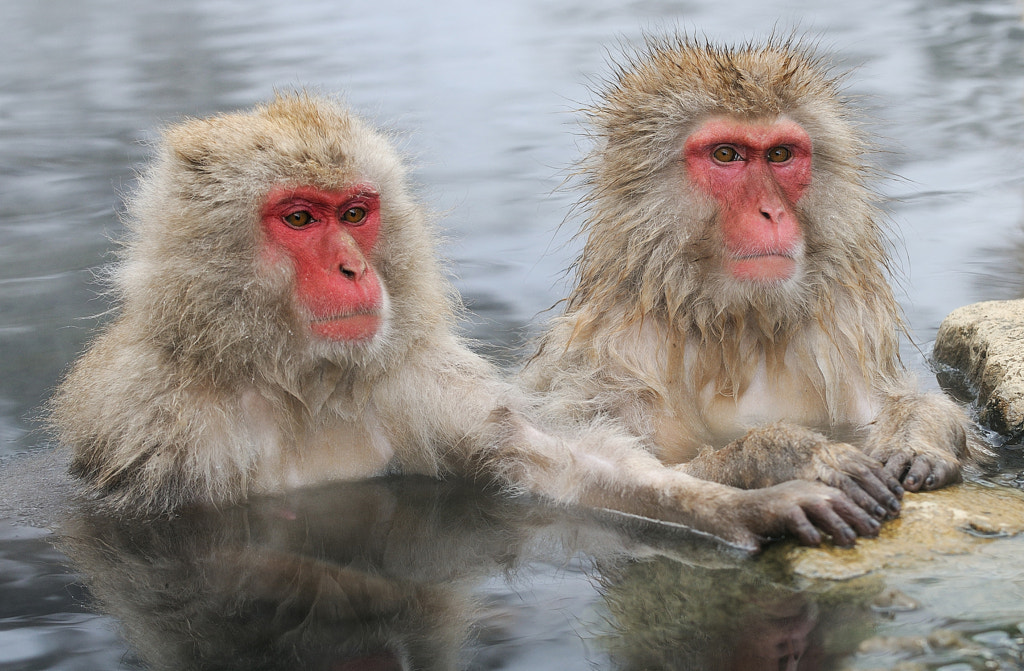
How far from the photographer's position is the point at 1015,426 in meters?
5.20

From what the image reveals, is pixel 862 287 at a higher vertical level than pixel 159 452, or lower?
higher

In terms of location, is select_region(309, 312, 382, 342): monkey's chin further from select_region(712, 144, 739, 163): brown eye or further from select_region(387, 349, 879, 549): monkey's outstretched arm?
select_region(712, 144, 739, 163): brown eye

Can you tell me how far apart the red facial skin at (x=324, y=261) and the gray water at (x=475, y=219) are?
32.2 inches

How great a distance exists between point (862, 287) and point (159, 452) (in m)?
2.81

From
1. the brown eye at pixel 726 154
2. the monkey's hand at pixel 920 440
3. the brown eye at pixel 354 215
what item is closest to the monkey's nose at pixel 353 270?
the brown eye at pixel 354 215

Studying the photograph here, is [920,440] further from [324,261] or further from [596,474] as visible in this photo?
[324,261]

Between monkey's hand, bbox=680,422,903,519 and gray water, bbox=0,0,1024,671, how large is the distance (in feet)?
1.16

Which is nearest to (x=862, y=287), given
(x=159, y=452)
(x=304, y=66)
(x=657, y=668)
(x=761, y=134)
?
(x=761, y=134)

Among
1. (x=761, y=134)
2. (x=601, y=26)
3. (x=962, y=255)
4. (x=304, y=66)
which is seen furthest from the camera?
(x=601, y=26)

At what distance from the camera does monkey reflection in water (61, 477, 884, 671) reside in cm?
356

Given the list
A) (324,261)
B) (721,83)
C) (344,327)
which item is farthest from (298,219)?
(721,83)

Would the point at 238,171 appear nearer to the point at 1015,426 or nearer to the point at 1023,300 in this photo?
the point at 1015,426

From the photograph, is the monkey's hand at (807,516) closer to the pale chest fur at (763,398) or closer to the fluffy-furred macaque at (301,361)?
the fluffy-furred macaque at (301,361)

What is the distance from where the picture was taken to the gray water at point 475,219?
12.2 feet
